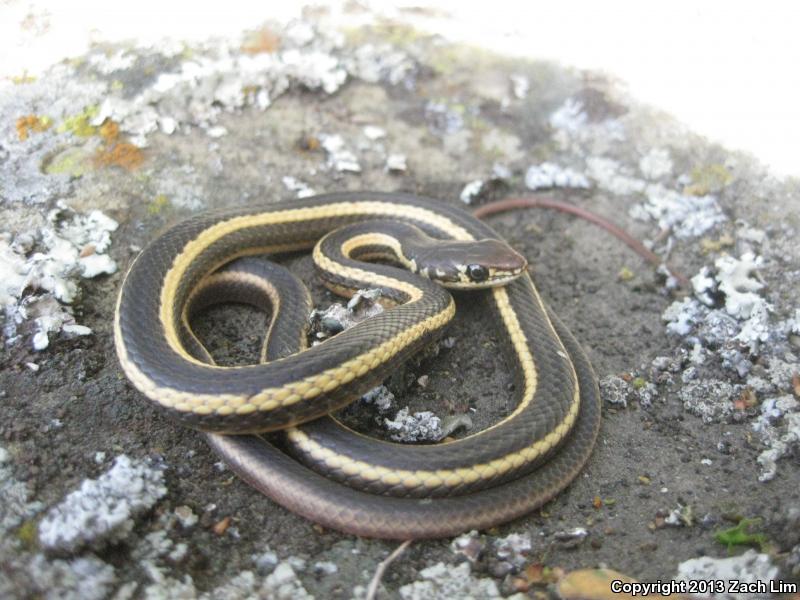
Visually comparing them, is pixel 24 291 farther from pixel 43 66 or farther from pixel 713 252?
pixel 713 252

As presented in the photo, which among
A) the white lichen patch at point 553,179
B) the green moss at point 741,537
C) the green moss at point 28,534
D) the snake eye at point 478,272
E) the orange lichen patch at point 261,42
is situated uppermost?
the orange lichen patch at point 261,42

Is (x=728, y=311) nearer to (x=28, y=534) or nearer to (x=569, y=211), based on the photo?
(x=569, y=211)

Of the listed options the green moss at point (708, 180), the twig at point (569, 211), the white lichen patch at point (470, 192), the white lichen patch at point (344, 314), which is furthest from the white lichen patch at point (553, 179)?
the white lichen patch at point (344, 314)

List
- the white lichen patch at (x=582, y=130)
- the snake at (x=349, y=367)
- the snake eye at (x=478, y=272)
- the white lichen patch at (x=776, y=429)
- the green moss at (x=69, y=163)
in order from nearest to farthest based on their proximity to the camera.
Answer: the snake at (x=349, y=367) < the white lichen patch at (x=776, y=429) < the snake eye at (x=478, y=272) < the green moss at (x=69, y=163) < the white lichen patch at (x=582, y=130)

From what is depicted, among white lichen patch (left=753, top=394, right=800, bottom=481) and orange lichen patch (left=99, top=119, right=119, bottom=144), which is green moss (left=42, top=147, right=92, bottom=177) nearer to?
orange lichen patch (left=99, top=119, right=119, bottom=144)

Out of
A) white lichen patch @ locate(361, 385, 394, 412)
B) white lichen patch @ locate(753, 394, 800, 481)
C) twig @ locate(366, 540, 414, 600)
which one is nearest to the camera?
twig @ locate(366, 540, 414, 600)

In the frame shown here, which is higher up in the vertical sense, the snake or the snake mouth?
the snake mouth

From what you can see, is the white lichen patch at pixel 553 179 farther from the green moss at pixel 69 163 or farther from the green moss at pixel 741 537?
the green moss at pixel 69 163

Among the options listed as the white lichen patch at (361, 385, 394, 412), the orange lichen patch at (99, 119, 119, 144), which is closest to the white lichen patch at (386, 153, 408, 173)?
the orange lichen patch at (99, 119, 119, 144)
